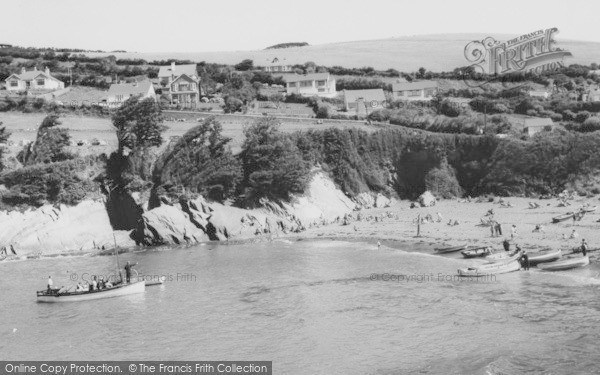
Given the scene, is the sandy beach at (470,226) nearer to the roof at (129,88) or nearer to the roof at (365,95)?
the roof at (365,95)

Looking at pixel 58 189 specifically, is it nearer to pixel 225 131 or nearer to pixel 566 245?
pixel 225 131

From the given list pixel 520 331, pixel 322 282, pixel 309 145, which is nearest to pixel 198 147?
pixel 309 145

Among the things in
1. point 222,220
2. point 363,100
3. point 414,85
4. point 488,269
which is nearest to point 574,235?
point 488,269

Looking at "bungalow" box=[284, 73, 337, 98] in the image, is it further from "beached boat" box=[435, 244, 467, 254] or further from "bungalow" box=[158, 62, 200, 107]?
"beached boat" box=[435, 244, 467, 254]

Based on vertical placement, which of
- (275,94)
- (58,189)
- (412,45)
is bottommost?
(58,189)

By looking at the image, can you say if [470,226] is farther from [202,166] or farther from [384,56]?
[384,56]
